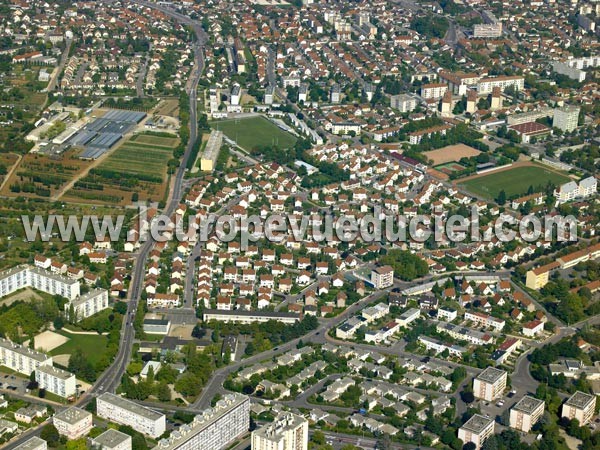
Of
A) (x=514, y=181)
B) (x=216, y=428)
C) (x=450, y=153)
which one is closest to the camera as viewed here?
(x=216, y=428)

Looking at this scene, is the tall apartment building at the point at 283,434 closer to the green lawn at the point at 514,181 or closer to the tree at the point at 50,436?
the tree at the point at 50,436

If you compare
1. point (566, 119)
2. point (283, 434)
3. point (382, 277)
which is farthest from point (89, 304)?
point (566, 119)

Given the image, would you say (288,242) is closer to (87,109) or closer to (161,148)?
(161,148)

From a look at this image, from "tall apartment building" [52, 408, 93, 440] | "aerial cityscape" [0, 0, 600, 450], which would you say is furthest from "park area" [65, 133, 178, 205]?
"tall apartment building" [52, 408, 93, 440]

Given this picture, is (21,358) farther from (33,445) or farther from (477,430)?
(477,430)

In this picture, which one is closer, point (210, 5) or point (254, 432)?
point (254, 432)

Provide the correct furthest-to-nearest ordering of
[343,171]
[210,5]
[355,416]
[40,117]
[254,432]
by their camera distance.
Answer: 1. [210,5]
2. [40,117]
3. [343,171]
4. [355,416]
5. [254,432]

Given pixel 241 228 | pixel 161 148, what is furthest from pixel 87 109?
pixel 241 228
